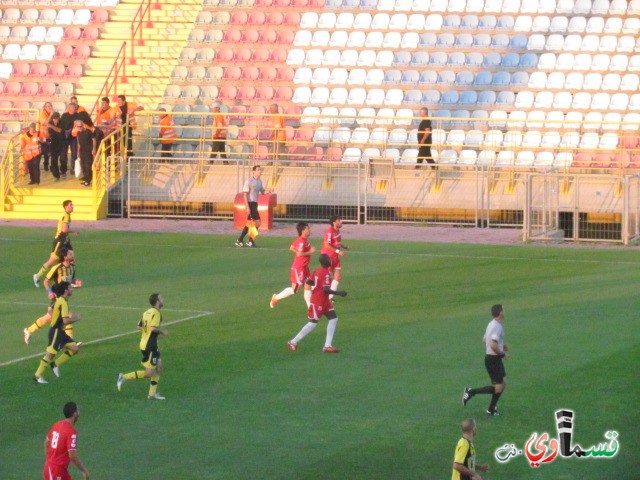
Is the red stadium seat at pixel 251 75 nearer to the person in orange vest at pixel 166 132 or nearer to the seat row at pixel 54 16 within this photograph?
the person in orange vest at pixel 166 132

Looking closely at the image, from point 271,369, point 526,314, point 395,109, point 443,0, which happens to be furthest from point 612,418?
point 443,0

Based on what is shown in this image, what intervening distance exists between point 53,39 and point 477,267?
22.3m

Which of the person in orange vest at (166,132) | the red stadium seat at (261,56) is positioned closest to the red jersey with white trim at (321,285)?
the person in orange vest at (166,132)

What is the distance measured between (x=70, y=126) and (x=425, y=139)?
9646 mm

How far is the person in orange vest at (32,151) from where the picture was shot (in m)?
37.2

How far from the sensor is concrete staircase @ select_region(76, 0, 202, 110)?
4369 cm

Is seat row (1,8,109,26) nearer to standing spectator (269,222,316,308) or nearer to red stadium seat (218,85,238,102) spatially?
red stadium seat (218,85,238,102)

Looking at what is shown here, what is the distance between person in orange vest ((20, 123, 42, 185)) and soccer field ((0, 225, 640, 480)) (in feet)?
24.8

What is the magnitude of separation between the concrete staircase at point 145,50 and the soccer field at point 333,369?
14283mm

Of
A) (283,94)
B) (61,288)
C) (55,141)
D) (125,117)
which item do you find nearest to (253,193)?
(125,117)

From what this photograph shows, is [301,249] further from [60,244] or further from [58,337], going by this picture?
[58,337]

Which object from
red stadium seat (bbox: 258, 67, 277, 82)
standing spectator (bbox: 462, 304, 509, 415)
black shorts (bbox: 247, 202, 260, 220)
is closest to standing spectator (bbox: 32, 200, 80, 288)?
standing spectator (bbox: 462, 304, 509, 415)

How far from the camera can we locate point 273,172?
37.6 m

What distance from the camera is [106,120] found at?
38719 millimetres
